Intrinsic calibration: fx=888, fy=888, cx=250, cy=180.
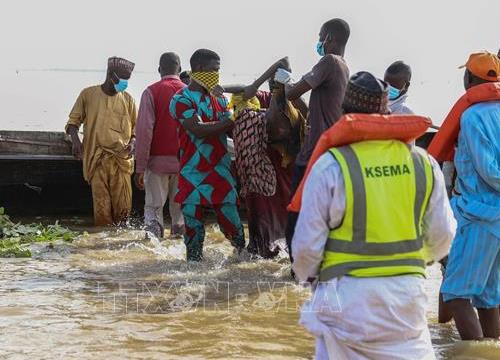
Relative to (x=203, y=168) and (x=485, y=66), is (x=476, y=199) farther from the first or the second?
(x=203, y=168)

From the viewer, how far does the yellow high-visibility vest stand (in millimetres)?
3168

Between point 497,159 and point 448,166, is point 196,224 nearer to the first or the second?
point 448,166

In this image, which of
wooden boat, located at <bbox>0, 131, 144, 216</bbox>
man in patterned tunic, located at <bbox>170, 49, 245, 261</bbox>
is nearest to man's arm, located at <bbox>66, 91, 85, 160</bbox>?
wooden boat, located at <bbox>0, 131, 144, 216</bbox>

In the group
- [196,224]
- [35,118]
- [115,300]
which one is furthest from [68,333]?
[35,118]

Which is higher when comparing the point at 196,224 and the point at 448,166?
the point at 448,166

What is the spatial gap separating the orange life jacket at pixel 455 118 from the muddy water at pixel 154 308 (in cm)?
106

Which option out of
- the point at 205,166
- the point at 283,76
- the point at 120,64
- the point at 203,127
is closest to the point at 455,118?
the point at 283,76

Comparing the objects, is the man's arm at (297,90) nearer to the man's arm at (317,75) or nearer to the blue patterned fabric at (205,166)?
the man's arm at (317,75)

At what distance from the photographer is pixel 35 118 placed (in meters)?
27.9

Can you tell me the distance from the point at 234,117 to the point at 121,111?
3.06m

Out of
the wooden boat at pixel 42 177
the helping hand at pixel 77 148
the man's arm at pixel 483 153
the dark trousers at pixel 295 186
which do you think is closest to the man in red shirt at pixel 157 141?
the helping hand at pixel 77 148

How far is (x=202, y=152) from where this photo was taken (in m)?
7.04


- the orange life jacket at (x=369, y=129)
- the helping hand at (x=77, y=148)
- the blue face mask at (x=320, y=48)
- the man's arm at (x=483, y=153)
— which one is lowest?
the helping hand at (x=77, y=148)

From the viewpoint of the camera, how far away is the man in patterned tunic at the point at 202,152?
271 inches
